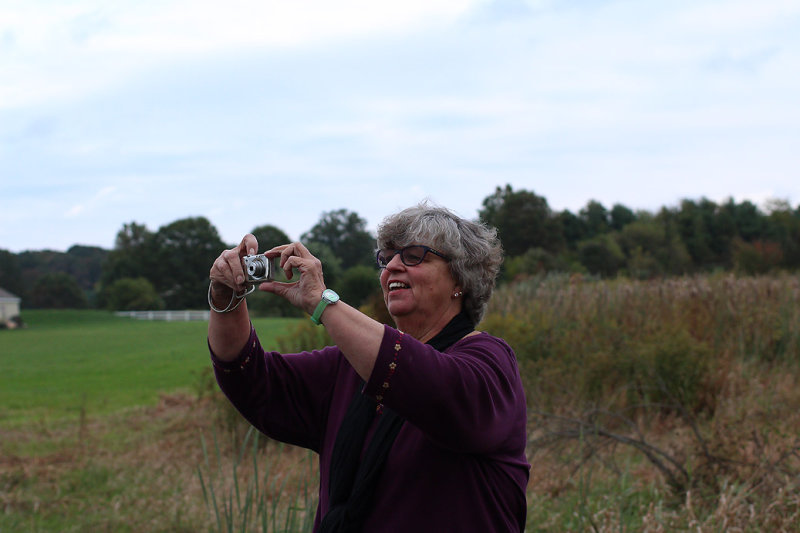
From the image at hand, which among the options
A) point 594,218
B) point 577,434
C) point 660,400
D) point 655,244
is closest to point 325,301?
point 577,434

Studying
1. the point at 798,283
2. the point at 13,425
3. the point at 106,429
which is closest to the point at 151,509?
the point at 106,429

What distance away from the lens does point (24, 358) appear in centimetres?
2573

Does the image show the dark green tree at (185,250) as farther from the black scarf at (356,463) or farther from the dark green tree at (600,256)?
the dark green tree at (600,256)

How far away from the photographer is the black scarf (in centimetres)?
218

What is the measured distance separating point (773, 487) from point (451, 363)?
3.98 m

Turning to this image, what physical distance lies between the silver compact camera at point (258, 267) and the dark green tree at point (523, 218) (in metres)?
36.0

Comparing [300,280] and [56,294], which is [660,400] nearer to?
[300,280]

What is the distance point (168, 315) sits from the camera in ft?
194

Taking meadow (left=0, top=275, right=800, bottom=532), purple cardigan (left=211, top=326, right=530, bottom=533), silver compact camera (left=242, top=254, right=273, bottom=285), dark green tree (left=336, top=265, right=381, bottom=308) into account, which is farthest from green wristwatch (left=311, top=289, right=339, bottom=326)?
dark green tree (left=336, top=265, right=381, bottom=308)

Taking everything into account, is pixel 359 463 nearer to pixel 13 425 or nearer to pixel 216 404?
pixel 216 404

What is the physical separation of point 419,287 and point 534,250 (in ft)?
108

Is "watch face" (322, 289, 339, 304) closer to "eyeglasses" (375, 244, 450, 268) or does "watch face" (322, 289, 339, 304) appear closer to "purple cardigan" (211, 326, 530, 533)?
"purple cardigan" (211, 326, 530, 533)

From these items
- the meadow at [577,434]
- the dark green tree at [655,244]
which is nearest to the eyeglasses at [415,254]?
the meadow at [577,434]

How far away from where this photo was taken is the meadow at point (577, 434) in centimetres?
507
